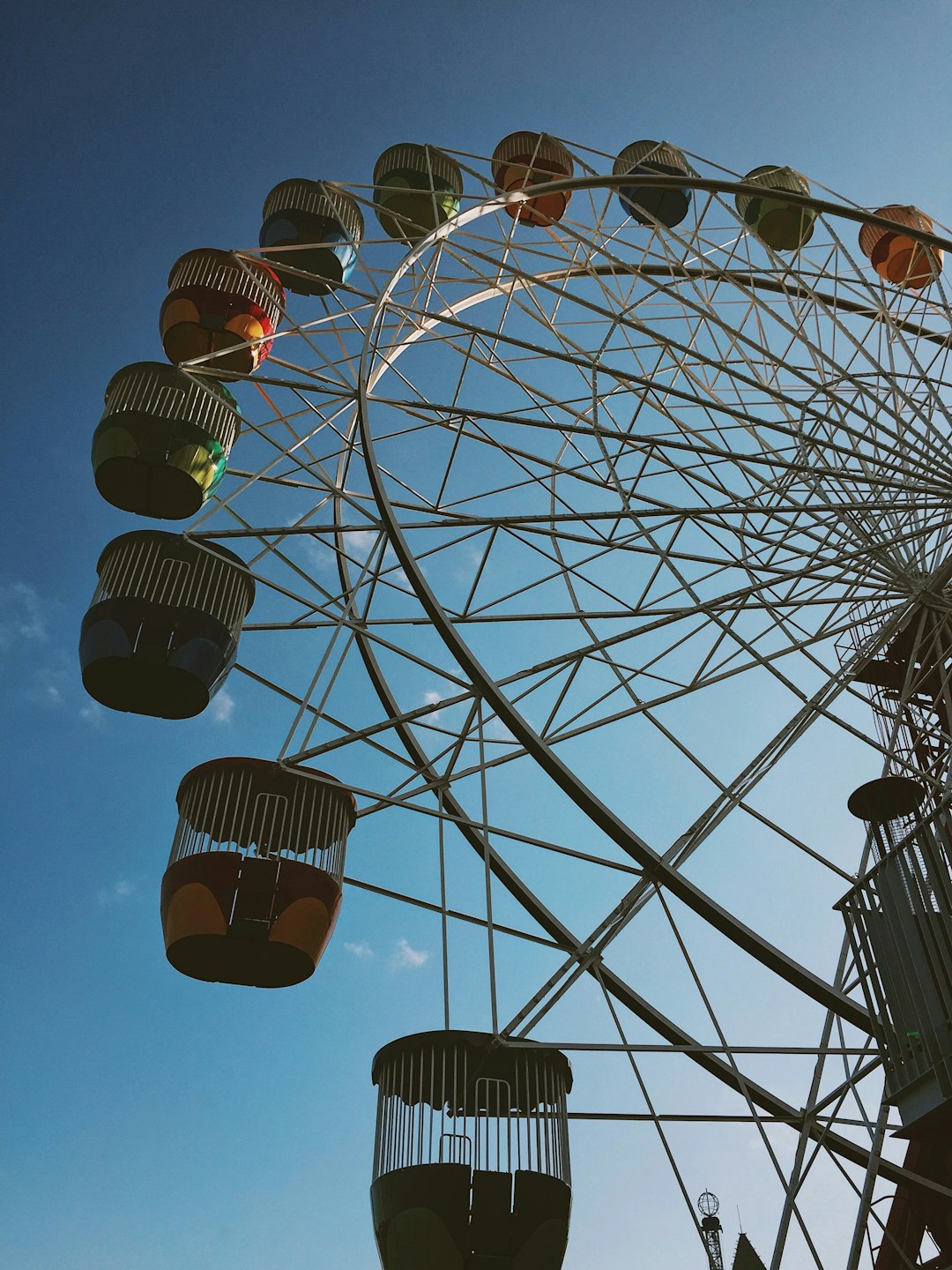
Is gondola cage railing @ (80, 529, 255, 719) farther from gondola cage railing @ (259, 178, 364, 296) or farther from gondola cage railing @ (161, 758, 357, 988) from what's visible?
gondola cage railing @ (259, 178, 364, 296)

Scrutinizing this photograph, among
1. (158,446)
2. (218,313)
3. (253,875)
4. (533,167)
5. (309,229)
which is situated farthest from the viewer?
(533,167)

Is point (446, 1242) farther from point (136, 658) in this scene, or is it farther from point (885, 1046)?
point (136, 658)

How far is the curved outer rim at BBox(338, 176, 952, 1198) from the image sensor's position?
10.5 meters

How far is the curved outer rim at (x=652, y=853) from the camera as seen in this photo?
10484 millimetres

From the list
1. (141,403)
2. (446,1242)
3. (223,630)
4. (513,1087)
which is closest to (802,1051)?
(513,1087)

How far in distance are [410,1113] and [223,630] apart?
577 centimetres

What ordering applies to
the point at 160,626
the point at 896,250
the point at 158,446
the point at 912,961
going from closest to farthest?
the point at 912,961 < the point at 160,626 < the point at 158,446 < the point at 896,250

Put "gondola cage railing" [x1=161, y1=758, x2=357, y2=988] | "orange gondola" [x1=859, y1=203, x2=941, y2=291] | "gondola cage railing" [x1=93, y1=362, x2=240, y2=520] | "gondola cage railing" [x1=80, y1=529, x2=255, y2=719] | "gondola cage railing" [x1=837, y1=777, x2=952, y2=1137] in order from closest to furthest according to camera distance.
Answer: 1. "gondola cage railing" [x1=837, y1=777, x2=952, y2=1137]
2. "gondola cage railing" [x1=161, y1=758, x2=357, y2=988]
3. "gondola cage railing" [x1=80, y1=529, x2=255, y2=719]
4. "gondola cage railing" [x1=93, y1=362, x2=240, y2=520]
5. "orange gondola" [x1=859, y1=203, x2=941, y2=291]

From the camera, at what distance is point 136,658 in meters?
13.1

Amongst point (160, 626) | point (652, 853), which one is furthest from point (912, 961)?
point (160, 626)

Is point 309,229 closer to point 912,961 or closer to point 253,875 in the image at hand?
point 253,875

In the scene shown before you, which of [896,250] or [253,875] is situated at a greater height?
[896,250]

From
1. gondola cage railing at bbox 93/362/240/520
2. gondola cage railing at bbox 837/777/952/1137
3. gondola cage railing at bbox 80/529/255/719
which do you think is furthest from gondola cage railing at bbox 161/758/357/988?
gondola cage railing at bbox 837/777/952/1137

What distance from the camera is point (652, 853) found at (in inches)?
402
